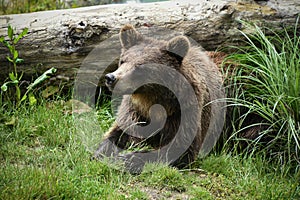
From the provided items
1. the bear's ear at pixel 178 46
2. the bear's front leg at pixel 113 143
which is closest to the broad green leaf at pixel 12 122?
the bear's front leg at pixel 113 143

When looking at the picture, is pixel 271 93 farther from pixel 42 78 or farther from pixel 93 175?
pixel 42 78

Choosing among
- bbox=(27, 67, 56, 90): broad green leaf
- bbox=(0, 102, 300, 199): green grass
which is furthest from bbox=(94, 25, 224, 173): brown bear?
bbox=(27, 67, 56, 90): broad green leaf

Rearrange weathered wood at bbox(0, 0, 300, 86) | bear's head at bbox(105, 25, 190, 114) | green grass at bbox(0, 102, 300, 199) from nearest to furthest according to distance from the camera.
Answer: green grass at bbox(0, 102, 300, 199)
bear's head at bbox(105, 25, 190, 114)
weathered wood at bbox(0, 0, 300, 86)

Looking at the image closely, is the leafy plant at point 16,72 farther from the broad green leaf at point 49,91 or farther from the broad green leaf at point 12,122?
the broad green leaf at point 12,122

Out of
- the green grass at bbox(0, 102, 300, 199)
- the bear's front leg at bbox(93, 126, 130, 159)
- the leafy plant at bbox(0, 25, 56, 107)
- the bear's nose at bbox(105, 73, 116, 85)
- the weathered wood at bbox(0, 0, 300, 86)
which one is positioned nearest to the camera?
the green grass at bbox(0, 102, 300, 199)

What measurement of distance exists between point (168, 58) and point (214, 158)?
3.60ft

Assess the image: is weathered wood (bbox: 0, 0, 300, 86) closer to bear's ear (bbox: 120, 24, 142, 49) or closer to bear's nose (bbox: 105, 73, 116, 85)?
bear's ear (bbox: 120, 24, 142, 49)

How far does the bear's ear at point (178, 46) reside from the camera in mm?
4484

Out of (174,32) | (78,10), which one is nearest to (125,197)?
(174,32)

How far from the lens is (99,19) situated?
5.59 meters

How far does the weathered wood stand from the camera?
5508mm

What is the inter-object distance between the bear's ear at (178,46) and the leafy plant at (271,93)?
728mm

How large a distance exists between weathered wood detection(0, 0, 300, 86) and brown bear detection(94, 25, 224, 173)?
80 centimetres

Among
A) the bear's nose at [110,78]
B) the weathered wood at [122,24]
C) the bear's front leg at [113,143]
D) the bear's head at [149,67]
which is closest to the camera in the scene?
the bear's nose at [110,78]
